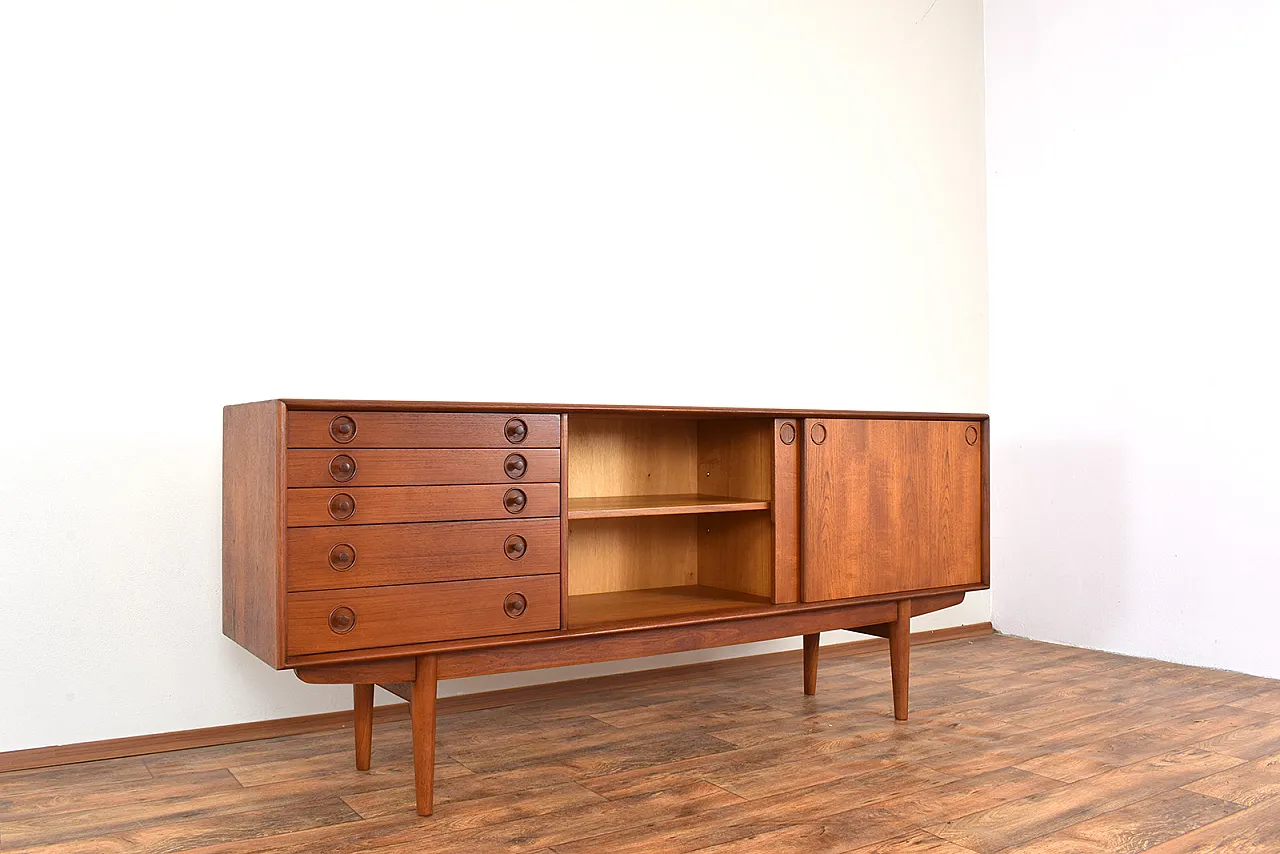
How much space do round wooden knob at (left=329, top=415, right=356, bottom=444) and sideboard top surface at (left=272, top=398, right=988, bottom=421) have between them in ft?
0.08

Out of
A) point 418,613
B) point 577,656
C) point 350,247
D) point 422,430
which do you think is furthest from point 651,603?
point 350,247

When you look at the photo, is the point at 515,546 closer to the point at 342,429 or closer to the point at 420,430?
the point at 420,430

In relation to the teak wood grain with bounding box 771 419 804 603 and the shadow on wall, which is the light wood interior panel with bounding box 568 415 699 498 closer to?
the teak wood grain with bounding box 771 419 804 603

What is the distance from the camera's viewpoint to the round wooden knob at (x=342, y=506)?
1859 mm

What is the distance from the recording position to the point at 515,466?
2.07 meters

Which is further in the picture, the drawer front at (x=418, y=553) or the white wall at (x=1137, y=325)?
the white wall at (x=1137, y=325)

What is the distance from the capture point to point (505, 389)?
9.33ft

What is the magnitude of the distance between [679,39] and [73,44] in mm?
1728

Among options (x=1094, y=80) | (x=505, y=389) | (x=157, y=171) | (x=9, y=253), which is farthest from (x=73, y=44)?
(x=1094, y=80)

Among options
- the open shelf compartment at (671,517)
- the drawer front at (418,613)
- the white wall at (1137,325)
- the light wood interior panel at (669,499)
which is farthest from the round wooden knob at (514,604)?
the white wall at (1137,325)

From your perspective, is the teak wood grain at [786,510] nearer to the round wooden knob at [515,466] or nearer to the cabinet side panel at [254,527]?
the round wooden knob at [515,466]

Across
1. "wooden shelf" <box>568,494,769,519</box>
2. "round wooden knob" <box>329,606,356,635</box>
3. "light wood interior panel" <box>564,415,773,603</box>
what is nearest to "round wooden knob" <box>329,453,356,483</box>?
"round wooden knob" <box>329,606,356,635</box>

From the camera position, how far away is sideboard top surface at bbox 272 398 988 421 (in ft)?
6.02

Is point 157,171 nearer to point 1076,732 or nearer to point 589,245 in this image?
point 589,245
